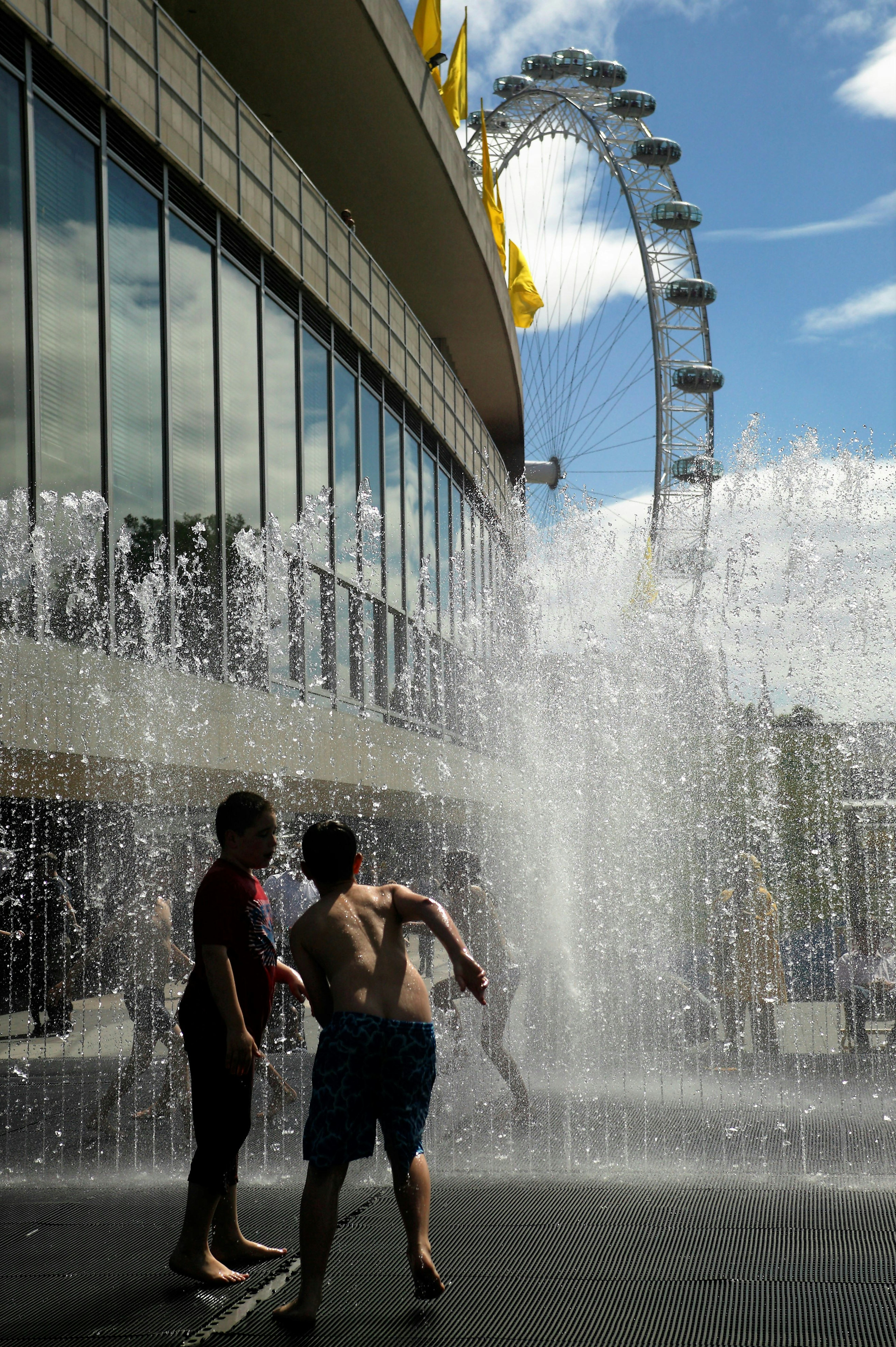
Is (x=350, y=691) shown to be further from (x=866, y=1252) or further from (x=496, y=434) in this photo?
(x=496, y=434)

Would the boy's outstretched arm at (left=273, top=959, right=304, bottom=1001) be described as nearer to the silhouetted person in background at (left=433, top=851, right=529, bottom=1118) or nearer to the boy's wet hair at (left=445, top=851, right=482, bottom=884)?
the silhouetted person in background at (left=433, top=851, right=529, bottom=1118)

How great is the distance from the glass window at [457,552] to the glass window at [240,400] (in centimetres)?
929

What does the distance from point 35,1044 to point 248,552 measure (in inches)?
232

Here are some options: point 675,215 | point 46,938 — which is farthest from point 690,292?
point 46,938

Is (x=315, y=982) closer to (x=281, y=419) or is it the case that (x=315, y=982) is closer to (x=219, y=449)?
(x=219, y=449)

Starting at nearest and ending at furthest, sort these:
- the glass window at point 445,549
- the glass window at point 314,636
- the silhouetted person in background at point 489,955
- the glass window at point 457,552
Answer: the silhouetted person in background at point 489,955 < the glass window at point 314,636 < the glass window at point 445,549 < the glass window at point 457,552

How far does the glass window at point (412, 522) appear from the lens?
20.9 metres

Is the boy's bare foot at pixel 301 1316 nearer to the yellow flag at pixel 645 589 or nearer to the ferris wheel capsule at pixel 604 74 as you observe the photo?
the yellow flag at pixel 645 589

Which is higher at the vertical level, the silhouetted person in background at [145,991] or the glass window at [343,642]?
the glass window at [343,642]

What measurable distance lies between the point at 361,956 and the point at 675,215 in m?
41.4

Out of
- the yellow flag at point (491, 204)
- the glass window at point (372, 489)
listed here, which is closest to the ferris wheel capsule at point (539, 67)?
the yellow flag at point (491, 204)

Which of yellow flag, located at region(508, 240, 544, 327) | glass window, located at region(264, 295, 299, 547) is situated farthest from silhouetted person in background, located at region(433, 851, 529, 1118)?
yellow flag, located at region(508, 240, 544, 327)

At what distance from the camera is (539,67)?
135 feet

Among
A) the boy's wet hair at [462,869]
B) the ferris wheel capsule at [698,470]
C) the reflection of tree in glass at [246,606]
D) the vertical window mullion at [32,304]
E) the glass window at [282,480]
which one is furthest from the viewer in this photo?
the ferris wheel capsule at [698,470]
